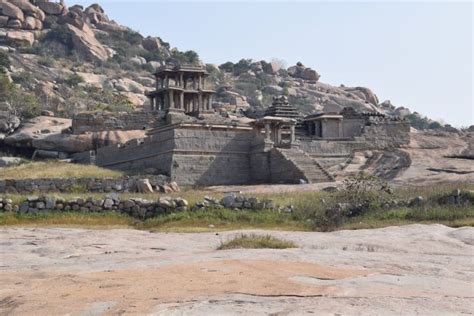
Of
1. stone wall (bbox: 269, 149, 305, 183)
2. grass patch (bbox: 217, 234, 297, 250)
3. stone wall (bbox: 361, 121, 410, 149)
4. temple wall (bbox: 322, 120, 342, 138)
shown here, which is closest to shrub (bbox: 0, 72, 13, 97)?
temple wall (bbox: 322, 120, 342, 138)

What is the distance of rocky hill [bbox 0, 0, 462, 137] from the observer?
239 ft

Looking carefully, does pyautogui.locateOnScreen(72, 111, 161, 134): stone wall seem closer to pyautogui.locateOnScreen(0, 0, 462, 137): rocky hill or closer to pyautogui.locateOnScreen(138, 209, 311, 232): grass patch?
pyautogui.locateOnScreen(0, 0, 462, 137): rocky hill

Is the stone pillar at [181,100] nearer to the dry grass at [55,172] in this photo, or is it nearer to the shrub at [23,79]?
the dry grass at [55,172]

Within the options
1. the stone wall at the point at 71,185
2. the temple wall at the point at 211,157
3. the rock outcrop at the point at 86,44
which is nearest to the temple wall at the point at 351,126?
the temple wall at the point at 211,157

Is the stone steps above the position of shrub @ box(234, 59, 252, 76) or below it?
below

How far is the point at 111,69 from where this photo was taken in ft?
293

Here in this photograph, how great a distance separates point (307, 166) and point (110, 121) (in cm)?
1440

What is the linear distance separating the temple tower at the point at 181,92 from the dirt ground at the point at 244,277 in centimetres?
3328

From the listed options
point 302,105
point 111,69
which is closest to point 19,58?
point 111,69

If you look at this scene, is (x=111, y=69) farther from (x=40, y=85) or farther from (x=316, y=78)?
(x=316, y=78)

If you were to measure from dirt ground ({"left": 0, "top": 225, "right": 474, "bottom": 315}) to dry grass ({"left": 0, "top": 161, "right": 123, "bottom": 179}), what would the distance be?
16.2 m

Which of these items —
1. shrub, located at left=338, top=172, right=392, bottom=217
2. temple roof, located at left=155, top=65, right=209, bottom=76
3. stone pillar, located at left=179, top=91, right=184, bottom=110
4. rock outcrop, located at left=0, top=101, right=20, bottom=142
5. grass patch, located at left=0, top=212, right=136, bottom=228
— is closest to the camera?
grass patch, located at left=0, top=212, right=136, bottom=228

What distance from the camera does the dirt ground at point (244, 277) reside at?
647cm

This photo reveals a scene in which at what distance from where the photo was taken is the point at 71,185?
24.6 m
